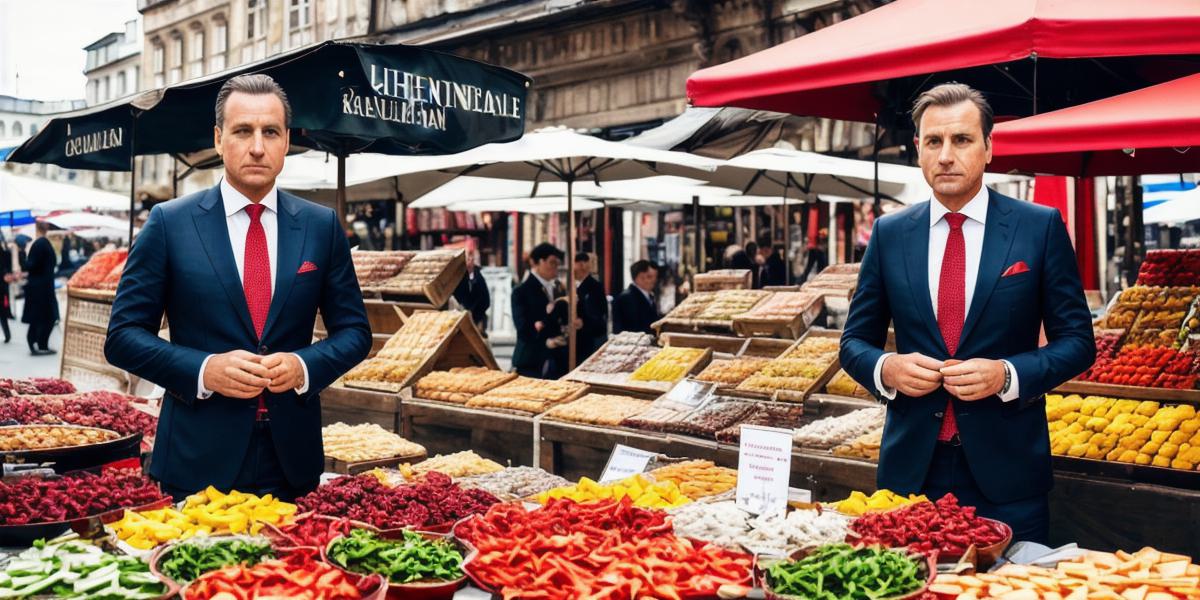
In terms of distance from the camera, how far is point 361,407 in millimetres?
8211

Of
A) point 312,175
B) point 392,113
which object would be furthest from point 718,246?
point 392,113

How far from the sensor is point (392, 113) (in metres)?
6.46

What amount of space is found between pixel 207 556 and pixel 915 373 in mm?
2028

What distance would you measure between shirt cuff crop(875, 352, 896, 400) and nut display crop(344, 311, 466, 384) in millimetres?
4938

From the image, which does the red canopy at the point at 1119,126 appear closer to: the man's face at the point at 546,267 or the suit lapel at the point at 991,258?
the suit lapel at the point at 991,258

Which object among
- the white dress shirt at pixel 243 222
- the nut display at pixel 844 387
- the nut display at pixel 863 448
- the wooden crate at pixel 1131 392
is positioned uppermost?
the white dress shirt at pixel 243 222

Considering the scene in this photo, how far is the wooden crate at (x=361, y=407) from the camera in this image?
26.3 feet

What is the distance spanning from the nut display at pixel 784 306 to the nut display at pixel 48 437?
4866 millimetres

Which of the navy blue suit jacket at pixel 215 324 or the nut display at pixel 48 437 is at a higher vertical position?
the navy blue suit jacket at pixel 215 324

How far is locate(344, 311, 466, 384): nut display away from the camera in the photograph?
821 cm

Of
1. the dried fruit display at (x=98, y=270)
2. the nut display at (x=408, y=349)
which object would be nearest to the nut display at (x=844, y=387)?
the nut display at (x=408, y=349)

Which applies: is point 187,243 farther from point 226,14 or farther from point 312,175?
point 226,14

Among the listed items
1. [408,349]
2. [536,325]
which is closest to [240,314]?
[408,349]

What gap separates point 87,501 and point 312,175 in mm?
9095
